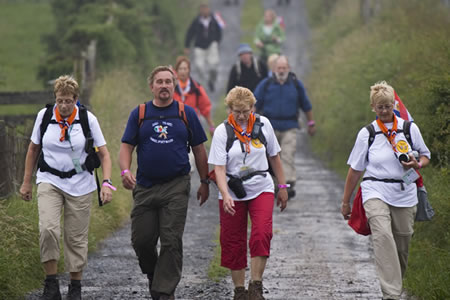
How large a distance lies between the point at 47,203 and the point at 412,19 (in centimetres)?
1241

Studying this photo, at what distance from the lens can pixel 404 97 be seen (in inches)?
484

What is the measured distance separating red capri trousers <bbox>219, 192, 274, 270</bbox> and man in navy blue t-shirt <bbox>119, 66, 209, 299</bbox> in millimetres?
379

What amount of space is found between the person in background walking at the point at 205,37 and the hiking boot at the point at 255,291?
43.9 ft

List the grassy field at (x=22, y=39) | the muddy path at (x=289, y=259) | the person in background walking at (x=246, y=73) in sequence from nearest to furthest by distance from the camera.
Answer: the muddy path at (x=289, y=259), the person in background walking at (x=246, y=73), the grassy field at (x=22, y=39)

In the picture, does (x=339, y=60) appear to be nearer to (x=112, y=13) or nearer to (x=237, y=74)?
(x=112, y=13)

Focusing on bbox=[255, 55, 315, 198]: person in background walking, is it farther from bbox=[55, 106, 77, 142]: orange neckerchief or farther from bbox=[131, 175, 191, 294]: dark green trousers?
bbox=[55, 106, 77, 142]: orange neckerchief

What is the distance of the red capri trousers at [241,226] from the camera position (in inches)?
293

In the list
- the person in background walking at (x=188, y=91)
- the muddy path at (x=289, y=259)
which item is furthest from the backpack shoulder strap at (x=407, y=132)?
the person in background walking at (x=188, y=91)

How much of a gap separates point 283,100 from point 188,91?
1326mm

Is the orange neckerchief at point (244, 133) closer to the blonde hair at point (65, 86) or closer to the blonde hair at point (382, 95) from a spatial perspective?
the blonde hair at point (382, 95)

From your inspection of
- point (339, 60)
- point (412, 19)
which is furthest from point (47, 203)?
point (339, 60)

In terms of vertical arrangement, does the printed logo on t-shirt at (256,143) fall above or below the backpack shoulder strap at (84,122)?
below

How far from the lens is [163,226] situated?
24.4ft

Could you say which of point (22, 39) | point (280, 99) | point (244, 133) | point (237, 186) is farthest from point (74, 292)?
point (22, 39)
